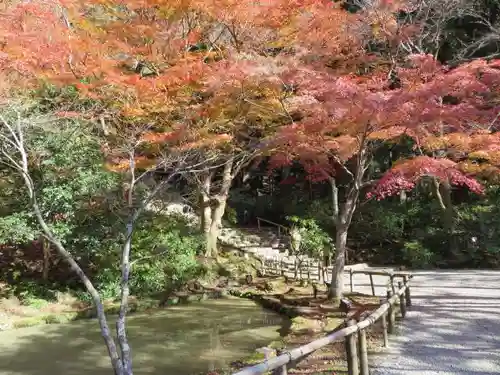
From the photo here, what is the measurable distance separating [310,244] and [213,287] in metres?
3.03

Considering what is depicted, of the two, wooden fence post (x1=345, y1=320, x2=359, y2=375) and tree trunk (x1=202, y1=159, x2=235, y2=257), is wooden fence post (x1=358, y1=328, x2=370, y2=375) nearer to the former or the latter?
wooden fence post (x1=345, y1=320, x2=359, y2=375)

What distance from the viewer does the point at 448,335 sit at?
5.49 metres

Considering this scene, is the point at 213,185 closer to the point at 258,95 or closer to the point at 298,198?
the point at 258,95

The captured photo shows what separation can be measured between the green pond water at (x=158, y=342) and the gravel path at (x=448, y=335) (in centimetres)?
238

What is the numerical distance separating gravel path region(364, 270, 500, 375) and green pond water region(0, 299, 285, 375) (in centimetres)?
238

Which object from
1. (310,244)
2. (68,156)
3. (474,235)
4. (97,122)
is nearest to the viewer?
(68,156)

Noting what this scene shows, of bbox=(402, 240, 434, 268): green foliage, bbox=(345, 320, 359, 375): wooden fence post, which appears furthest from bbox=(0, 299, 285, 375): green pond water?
bbox=(402, 240, 434, 268): green foliage

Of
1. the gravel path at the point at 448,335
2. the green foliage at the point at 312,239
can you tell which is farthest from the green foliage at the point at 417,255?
the gravel path at the point at 448,335

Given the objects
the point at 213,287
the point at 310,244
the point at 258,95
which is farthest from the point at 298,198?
the point at 258,95

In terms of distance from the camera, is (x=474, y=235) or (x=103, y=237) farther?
(x=474, y=235)

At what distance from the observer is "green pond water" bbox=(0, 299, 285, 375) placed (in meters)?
6.43

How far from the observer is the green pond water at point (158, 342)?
21.1ft

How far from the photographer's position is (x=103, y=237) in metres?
9.98

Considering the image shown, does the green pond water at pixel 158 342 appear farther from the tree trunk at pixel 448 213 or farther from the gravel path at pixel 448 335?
the tree trunk at pixel 448 213
